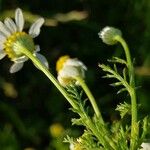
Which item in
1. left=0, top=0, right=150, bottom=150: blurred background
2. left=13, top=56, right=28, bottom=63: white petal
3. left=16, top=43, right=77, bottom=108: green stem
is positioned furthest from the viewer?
left=0, top=0, right=150, bottom=150: blurred background

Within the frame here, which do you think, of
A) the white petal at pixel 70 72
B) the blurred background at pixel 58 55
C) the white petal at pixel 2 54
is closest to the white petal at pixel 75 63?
the white petal at pixel 70 72

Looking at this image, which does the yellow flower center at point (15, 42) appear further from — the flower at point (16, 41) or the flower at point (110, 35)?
the flower at point (110, 35)

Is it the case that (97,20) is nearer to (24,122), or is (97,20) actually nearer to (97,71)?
(97,71)

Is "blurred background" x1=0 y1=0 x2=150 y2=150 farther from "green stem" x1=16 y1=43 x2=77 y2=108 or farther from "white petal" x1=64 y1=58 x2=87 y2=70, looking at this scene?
"green stem" x1=16 y1=43 x2=77 y2=108

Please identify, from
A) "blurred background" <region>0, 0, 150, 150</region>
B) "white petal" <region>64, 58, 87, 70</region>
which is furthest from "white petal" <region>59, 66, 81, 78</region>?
"blurred background" <region>0, 0, 150, 150</region>

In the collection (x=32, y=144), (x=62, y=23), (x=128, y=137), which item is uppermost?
(x=128, y=137)

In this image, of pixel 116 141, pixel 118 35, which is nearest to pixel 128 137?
pixel 116 141

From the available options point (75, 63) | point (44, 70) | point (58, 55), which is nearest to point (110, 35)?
point (75, 63)
